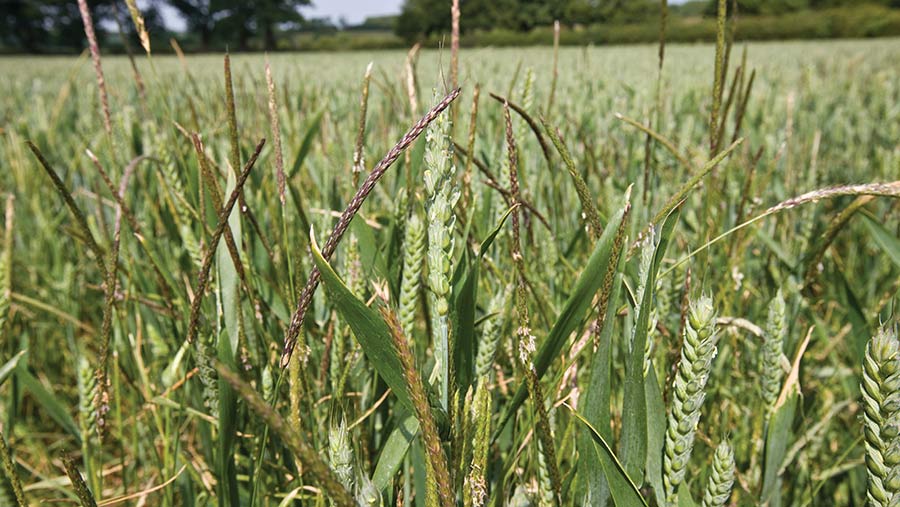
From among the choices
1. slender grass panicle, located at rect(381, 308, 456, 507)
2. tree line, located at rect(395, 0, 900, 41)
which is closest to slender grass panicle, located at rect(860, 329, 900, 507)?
slender grass panicle, located at rect(381, 308, 456, 507)

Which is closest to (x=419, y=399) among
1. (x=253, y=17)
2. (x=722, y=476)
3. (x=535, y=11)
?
(x=722, y=476)

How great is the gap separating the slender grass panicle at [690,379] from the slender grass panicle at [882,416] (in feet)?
0.22

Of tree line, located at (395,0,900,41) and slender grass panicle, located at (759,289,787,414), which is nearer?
slender grass panicle, located at (759,289,787,414)

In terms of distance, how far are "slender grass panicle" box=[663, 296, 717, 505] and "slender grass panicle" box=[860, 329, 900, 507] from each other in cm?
7

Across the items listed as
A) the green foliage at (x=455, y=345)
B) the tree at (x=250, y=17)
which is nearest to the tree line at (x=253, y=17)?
the tree at (x=250, y=17)

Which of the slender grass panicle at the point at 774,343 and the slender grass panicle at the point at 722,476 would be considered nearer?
the slender grass panicle at the point at 722,476

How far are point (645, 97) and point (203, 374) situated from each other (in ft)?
6.33

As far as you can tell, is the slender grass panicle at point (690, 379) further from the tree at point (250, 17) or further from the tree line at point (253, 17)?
the tree at point (250, 17)

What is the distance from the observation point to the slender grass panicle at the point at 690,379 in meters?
0.32

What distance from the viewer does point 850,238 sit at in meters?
1.42

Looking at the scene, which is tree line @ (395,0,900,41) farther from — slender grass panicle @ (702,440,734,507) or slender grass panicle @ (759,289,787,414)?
slender grass panicle @ (702,440,734,507)

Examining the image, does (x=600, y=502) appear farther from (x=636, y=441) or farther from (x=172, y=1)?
(x=172, y=1)

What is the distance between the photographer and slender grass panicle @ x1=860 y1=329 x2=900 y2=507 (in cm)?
27

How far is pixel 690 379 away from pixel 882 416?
83mm
